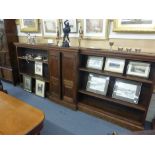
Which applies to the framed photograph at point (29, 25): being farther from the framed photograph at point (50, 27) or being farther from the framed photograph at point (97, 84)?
the framed photograph at point (97, 84)

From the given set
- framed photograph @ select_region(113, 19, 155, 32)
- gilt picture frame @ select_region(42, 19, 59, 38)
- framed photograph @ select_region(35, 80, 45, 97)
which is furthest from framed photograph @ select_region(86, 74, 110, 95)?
gilt picture frame @ select_region(42, 19, 59, 38)

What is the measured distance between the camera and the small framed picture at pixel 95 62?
2260 mm

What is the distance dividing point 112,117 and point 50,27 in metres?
2.07

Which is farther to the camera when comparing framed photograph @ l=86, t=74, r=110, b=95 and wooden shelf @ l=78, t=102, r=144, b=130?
framed photograph @ l=86, t=74, r=110, b=95

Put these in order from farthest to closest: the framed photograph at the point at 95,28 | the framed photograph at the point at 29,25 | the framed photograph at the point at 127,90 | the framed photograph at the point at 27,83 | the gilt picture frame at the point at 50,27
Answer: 1. the framed photograph at the point at 27,83
2. the framed photograph at the point at 29,25
3. the gilt picture frame at the point at 50,27
4. the framed photograph at the point at 95,28
5. the framed photograph at the point at 127,90

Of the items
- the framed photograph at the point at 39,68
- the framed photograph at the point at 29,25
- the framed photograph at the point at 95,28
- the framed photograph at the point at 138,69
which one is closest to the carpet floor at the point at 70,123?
the framed photograph at the point at 39,68

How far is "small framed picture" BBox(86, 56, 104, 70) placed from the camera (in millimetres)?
2260

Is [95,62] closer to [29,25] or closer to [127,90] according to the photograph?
[127,90]

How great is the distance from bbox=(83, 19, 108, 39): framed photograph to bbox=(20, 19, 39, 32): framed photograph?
46.9 inches

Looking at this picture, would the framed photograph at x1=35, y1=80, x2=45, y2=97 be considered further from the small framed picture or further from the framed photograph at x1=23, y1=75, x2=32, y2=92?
the small framed picture

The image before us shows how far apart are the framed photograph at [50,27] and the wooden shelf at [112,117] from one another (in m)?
1.51

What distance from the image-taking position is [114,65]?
84.0 inches

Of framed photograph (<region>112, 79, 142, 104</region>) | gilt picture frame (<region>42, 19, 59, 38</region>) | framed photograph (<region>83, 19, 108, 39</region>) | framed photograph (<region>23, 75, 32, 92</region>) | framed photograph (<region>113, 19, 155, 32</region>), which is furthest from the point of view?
framed photograph (<region>23, 75, 32, 92</region>)
